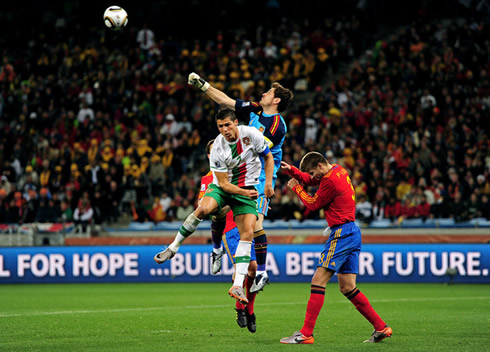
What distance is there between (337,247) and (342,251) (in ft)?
0.25

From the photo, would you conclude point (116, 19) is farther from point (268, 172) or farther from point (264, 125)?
point (268, 172)

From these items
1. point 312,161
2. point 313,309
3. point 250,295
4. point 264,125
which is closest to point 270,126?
point 264,125

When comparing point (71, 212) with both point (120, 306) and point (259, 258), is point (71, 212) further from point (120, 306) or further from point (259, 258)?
point (259, 258)

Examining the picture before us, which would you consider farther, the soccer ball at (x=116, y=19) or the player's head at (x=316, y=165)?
the soccer ball at (x=116, y=19)

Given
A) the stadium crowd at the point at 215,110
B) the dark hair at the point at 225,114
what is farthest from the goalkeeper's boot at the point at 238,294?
the stadium crowd at the point at 215,110

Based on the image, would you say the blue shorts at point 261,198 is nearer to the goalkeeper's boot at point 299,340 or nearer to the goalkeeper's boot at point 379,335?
the goalkeeper's boot at point 299,340

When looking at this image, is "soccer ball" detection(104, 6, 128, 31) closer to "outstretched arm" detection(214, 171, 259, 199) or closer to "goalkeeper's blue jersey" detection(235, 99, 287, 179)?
"goalkeeper's blue jersey" detection(235, 99, 287, 179)

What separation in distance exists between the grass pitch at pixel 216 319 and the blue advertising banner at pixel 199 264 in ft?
1.25

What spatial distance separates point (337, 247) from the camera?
380 inches

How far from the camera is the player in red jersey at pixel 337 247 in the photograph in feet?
31.5

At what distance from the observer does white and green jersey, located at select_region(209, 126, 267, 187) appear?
9867mm

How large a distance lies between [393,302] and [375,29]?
17107 millimetres

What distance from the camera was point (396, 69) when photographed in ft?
86.0

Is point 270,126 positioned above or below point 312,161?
above
